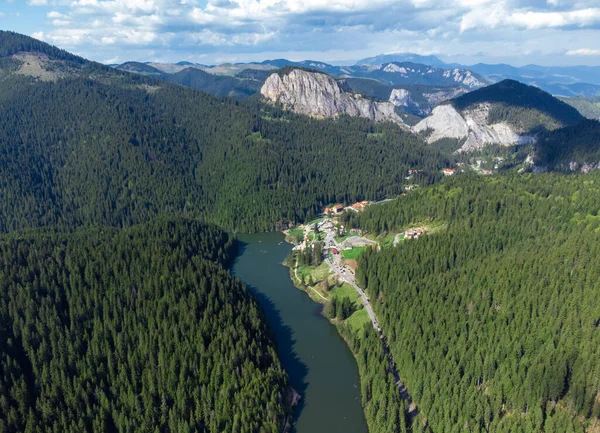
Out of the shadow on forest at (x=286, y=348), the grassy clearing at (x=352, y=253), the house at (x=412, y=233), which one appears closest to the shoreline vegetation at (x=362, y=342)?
the grassy clearing at (x=352, y=253)

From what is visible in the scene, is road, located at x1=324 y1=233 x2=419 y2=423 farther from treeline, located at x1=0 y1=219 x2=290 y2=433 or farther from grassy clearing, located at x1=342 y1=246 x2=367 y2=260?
treeline, located at x1=0 y1=219 x2=290 y2=433

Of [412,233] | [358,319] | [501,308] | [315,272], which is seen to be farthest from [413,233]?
[501,308]

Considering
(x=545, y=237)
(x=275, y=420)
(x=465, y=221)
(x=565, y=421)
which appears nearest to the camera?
(x=565, y=421)

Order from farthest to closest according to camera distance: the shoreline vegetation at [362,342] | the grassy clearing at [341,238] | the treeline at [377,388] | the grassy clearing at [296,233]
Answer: the grassy clearing at [296,233] → the grassy clearing at [341,238] → the shoreline vegetation at [362,342] → the treeline at [377,388]

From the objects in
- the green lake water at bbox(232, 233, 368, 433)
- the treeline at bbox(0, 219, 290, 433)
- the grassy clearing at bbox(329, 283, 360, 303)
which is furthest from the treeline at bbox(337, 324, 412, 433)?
the grassy clearing at bbox(329, 283, 360, 303)

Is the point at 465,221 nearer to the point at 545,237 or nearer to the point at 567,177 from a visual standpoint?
the point at 545,237

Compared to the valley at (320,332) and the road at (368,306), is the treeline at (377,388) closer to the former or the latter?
the valley at (320,332)

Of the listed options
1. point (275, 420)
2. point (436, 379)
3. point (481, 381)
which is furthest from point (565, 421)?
point (275, 420)
